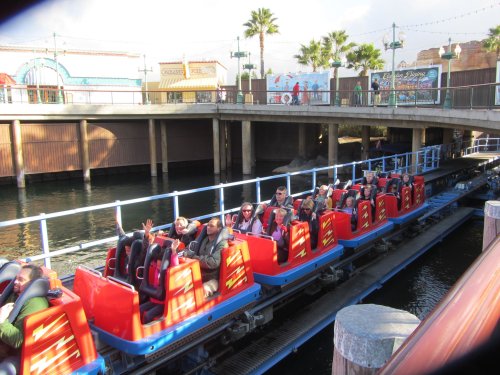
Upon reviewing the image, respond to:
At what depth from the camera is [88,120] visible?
89.3 ft

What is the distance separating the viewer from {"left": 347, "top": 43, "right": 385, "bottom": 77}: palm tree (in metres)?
40.0

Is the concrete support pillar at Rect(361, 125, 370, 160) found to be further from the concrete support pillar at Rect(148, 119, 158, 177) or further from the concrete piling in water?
the concrete piling in water

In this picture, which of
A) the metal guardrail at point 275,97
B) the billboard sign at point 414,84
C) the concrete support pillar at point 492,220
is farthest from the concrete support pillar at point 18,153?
the concrete support pillar at point 492,220

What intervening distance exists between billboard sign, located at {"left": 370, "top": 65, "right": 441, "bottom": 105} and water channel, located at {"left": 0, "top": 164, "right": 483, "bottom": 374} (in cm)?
627

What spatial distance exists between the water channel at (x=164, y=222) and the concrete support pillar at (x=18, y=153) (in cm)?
57

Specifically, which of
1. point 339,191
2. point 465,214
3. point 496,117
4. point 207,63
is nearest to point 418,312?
point 339,191

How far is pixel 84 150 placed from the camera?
26.7 m

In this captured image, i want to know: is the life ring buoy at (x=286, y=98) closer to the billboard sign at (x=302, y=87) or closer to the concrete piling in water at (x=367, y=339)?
the billboard sign at (x=302, y=87)

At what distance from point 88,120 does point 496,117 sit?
72.1ft

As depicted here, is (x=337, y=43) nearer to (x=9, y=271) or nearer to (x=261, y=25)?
(x=261, y=25)

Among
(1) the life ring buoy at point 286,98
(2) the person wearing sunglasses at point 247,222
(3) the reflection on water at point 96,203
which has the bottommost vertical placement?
(3) the reflection on water at point 96,203

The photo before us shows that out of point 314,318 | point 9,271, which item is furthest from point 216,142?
point 9,271

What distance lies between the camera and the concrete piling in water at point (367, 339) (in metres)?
1.59

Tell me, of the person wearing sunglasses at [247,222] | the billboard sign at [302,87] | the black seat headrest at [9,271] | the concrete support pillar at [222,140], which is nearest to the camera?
the black seat headrest at [9,271]
